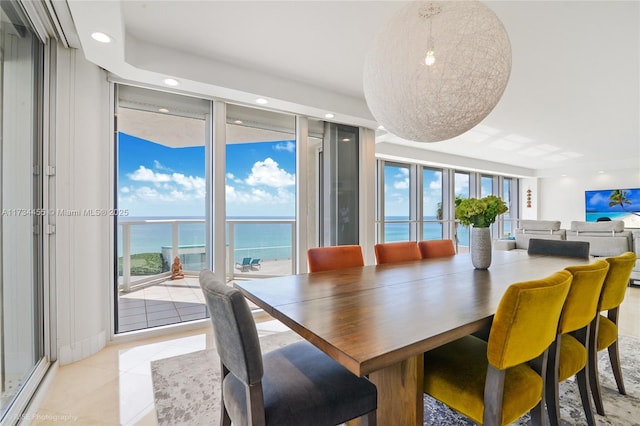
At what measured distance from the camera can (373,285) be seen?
1.74 meters

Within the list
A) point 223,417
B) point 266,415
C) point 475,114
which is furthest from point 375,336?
point 475,114

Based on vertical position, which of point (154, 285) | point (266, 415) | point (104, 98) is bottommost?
point (154, 285)

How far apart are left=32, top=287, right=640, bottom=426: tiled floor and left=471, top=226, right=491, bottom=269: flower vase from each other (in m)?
2.26

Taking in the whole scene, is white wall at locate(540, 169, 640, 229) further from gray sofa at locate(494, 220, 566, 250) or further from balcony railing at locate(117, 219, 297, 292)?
balcony railing at locate(117, 219, 297, 292)

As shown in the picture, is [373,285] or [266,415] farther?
[373,285]

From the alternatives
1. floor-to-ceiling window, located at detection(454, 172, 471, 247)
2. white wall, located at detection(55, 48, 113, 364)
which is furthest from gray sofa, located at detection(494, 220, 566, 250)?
white wall, located at detection(55, 48, 113, 364)

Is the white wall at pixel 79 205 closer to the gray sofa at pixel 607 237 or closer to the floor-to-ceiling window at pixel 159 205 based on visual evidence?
the floor-to-ceiling window at pixel 159 205

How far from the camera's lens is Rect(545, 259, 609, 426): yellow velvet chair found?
141cm

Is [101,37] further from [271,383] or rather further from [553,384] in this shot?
[553,384]

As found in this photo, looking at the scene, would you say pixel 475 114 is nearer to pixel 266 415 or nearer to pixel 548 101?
pixel 266 415

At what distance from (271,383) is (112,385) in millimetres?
1596

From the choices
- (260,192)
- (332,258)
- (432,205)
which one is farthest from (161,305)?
(432,205)

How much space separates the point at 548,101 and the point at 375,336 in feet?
13.6

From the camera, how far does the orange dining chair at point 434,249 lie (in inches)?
113
